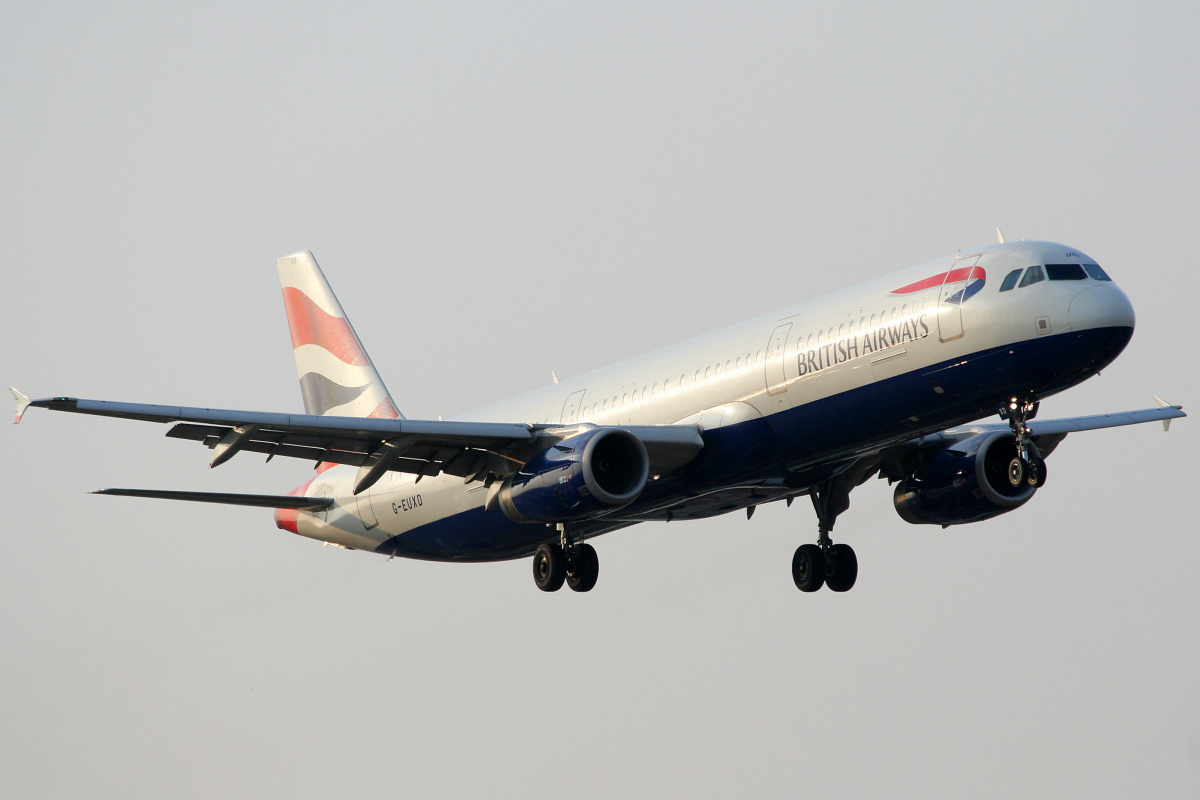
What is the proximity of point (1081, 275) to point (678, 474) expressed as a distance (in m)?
8.85

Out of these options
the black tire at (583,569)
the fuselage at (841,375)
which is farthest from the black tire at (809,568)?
the black tire at (583,569)

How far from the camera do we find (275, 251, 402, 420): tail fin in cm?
4088

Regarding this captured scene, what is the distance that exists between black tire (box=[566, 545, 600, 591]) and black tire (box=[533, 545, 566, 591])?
189 millimetres

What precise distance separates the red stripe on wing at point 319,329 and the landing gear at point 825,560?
1374 centimetres

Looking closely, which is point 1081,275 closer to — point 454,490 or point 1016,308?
point 1016,308

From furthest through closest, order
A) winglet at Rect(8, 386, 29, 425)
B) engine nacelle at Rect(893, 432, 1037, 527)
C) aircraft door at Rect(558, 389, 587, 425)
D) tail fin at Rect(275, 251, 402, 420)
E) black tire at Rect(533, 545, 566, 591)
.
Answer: tail fin at Rect(275, 251, 402, 420), engine nacelle at Rect(893, 432, 1037, 527), aircraft door at Rect(558, 389, 587, 425), black tire at Rect(533, 545, 566, 591), winglet at Rect(8, 386, 29, 425)

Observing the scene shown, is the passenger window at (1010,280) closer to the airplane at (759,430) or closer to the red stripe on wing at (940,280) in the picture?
the airplane at (759,430)

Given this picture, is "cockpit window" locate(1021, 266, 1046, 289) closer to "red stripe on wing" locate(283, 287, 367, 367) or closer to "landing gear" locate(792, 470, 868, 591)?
"landing gear" locate(792, 470, 868, 591)

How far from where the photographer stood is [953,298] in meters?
27.7

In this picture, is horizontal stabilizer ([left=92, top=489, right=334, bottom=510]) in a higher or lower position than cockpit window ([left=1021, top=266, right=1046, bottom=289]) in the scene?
lower

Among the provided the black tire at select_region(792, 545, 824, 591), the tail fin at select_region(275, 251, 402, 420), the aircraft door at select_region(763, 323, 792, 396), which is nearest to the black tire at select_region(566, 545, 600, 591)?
the black tire at select_region(792, 545, 824, 591)

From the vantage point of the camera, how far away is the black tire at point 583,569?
109 feet

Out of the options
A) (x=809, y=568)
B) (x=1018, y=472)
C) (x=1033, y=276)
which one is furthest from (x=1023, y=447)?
(x=809, y=568)

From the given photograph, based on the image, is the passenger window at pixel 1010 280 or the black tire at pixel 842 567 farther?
the black tire at pixel 842 567
